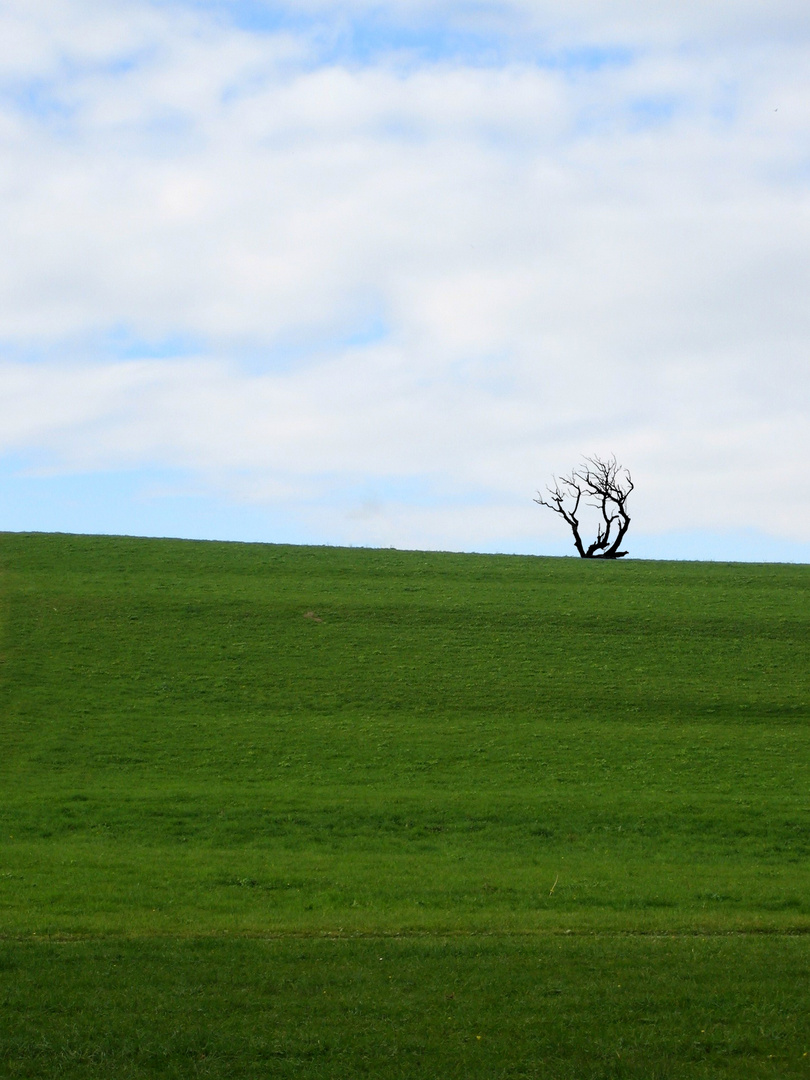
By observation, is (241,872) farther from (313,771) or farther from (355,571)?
(355,571)

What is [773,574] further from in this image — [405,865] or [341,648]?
[405,865]

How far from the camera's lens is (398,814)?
958 inches

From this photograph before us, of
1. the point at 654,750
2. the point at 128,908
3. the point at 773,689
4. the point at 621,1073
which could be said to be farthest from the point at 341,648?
the point at 621,1073

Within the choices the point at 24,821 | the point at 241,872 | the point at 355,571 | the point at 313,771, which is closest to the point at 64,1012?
the point at 241,872

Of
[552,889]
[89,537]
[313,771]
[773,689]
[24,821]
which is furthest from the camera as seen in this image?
[89,537]

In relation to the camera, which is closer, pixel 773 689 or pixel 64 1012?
pixel 64 1012

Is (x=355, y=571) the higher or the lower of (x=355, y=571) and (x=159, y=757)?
the higher

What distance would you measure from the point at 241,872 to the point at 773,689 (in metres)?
22.2

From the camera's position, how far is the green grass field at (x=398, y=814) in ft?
35.3

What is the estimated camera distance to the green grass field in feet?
35.3

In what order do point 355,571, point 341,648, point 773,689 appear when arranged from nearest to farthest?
point 773,689 → point 341,648 → point 355,571

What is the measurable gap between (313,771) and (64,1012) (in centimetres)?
1689

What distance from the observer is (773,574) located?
51.6 m

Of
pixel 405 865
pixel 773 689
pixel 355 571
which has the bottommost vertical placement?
pixel 405 865
